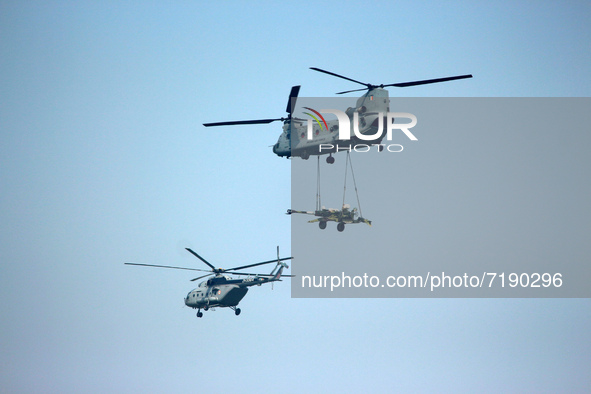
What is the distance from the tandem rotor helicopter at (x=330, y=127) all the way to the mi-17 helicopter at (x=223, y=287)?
9.44m

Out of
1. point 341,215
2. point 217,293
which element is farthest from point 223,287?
point 341,215

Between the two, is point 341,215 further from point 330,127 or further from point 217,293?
point 217,293

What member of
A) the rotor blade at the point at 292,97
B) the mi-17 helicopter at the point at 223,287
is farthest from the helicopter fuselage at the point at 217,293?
the rotor blade at the point at 292,97

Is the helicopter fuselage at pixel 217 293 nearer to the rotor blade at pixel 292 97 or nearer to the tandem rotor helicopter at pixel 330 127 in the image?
the tandem rotor helicopter at pixel 330 127

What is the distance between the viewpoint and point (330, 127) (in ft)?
217

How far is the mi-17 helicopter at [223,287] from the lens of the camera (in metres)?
73.9

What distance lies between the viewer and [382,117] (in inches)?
2493

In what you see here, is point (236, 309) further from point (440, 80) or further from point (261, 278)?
point (440, 80)

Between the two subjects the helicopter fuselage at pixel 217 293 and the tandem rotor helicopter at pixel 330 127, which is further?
the helicopter fuselage at pixel 217 293

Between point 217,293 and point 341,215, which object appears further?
point 217,293

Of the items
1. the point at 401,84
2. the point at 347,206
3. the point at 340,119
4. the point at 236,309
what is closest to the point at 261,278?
the point at 236,309

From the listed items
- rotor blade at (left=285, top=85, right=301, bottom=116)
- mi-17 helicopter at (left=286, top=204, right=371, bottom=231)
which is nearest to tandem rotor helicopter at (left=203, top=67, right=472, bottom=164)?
rotor blade at (left=285, top=85, right=301, bottom=116)

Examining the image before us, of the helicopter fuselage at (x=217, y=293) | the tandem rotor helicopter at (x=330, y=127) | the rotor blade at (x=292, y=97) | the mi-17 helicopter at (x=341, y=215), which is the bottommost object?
the helicopter fuselage at (x=217, y=293)

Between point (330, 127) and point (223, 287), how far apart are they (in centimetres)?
1808
